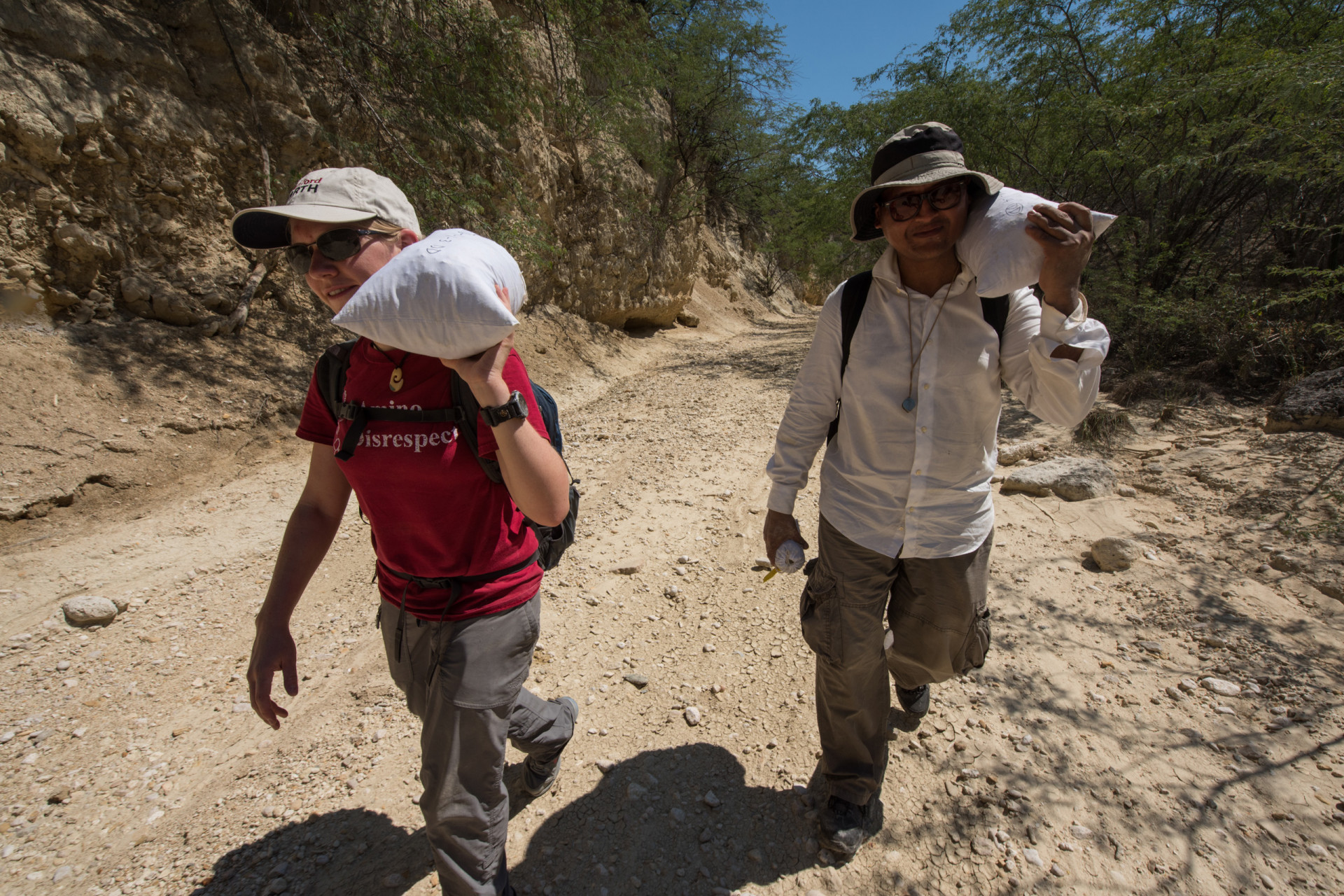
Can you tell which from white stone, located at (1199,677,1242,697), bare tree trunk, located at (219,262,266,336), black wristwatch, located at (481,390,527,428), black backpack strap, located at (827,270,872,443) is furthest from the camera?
bare tree trunk, located at (219,262,266,336)

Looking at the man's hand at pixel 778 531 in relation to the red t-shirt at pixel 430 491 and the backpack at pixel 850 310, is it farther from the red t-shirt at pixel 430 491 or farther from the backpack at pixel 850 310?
the red t-shirt at pixel 430 491

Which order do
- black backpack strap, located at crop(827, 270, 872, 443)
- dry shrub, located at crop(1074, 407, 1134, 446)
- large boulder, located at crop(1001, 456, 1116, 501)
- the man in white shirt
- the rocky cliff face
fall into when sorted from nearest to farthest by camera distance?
the man in white shirt, black backpack strap, located at crop(827, 270, 872, 443), large boulder, located at crop(1001, 456, 1116, 501), the rocky cliff face, dry shrub, located at crop(1074, 407, 1134, 446)

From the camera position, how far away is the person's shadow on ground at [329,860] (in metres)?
1.80

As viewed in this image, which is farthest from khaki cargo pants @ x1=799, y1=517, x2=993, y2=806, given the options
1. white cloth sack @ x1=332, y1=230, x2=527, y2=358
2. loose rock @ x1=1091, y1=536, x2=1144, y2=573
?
loose rock @ x1=1091, y1=536, x2=1144, y2=573

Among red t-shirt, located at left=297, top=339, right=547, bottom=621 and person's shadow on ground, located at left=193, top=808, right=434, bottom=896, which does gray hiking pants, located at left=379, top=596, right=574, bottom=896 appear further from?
person's shadow on ground, located at left=193, top=808, right=434, bottom=896

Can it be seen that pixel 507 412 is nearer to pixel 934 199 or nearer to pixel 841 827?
pixel 934 199

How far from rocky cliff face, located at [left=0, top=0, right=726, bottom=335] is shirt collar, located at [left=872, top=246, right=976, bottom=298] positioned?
5.91m

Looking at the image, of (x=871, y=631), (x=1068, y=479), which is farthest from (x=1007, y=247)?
(x=1068, y=479)

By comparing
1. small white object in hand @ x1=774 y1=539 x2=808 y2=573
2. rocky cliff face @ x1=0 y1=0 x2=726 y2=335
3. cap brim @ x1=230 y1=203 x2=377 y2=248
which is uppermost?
rocky cliff face @ x1=0 y1=0 x2=726 y2=335

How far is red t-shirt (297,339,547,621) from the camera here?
1346mm

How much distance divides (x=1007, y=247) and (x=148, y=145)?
6.88 metres

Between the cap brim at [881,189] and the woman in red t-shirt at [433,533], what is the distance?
43.3 inches

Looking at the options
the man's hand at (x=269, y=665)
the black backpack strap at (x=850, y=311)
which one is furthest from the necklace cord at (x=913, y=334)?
the man's hand at (x=269, y=665)

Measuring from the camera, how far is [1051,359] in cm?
145
